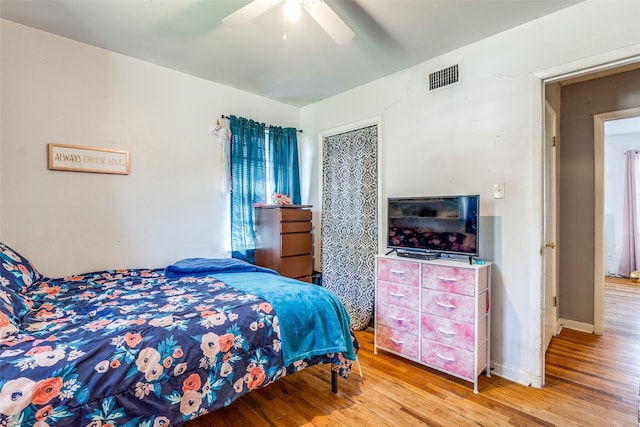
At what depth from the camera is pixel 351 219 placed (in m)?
3.33

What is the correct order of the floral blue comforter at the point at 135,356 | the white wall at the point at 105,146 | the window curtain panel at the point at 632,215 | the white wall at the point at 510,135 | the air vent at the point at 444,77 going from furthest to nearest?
1. the window curtain panel at the point at 632,215
2. the air vent at the point at 444,77
3. the white wall at the point at 105,146
4. the white wall at the point at 510,135
5. the floral blue comforter at the point at 135,356

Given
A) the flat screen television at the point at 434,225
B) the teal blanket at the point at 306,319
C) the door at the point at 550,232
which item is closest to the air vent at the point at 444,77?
the door at the point at 550,232

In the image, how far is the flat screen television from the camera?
221 cm

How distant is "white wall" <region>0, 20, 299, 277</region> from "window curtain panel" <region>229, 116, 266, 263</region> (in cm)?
14

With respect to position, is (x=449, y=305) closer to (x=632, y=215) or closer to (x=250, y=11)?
(x=250, y=11)

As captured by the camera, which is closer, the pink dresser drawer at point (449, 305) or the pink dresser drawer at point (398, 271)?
the pink dresser drawer at point (449, 305)

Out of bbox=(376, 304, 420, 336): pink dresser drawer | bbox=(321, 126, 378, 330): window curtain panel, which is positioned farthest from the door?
bbox=(321, 126, 378, 330): window curtain panel

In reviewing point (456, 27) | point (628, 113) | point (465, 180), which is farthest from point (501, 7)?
point (628, 113)

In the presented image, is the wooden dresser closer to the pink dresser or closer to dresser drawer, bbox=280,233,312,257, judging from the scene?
dresser drawer, bbox=280,233,312,257

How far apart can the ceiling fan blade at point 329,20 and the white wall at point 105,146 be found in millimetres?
1817

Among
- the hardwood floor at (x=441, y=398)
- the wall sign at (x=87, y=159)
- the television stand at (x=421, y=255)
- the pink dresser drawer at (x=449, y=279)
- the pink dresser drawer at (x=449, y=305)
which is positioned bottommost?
the hardwood floor at (x=441, y=398)

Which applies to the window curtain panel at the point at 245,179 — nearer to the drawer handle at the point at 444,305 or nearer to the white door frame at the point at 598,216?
the drawer handle at the point at 444,305

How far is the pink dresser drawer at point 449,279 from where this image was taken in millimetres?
2107

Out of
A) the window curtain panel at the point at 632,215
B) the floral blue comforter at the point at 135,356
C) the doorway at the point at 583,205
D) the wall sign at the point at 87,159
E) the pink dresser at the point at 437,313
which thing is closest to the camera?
the floral blue comforter at the point at 135,356
